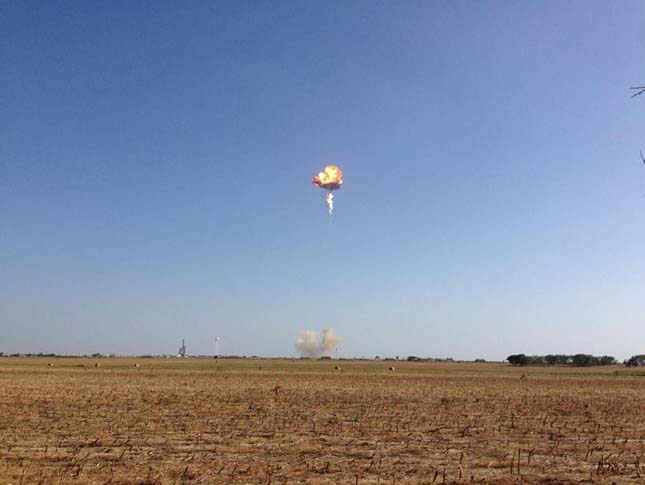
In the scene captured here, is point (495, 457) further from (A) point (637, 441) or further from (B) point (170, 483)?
(B) point (170, 483)

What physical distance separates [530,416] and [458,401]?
864cm

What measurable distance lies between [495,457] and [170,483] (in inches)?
391

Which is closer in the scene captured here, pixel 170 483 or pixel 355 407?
pixel 170 483

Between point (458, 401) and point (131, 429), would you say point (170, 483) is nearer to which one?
point (131, 429)

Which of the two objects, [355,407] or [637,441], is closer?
[637,441]

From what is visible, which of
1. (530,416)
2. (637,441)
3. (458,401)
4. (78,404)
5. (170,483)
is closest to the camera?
(170,483)

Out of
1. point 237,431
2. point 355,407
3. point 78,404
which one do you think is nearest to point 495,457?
point 237,431

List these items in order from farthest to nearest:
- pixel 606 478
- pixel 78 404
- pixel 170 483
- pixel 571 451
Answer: pixel 78 404, pixel 571 451, pixel 606 478, pixel 170 483

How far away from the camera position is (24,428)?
2331 cm

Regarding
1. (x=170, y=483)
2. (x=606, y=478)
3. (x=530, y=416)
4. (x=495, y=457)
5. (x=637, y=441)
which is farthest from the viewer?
(x=530, y=416)

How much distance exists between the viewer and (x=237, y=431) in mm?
23250

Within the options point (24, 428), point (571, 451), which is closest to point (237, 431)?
point (24, 428)

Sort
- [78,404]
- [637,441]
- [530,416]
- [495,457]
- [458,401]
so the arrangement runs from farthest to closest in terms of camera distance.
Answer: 1. [458,401]
2. [78,404]
3. [530,416]
4. [637,441]
5. [495,457]

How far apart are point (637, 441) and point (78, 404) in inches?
1077
